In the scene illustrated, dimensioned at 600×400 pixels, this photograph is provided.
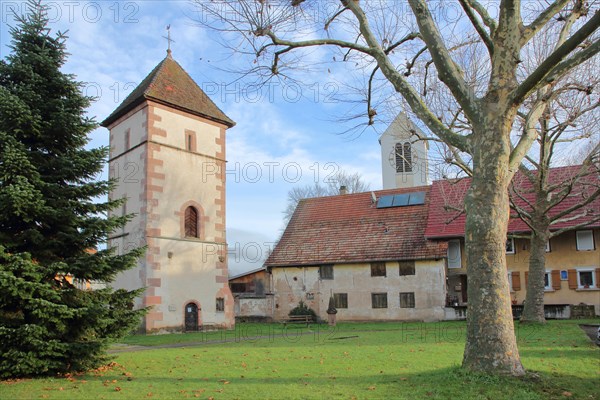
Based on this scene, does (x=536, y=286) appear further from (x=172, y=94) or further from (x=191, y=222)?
(x=172, y=94)

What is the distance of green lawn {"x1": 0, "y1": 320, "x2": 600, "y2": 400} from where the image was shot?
7.86 meters

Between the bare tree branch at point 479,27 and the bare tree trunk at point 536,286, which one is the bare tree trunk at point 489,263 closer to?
the bare tree branch at point 479,27

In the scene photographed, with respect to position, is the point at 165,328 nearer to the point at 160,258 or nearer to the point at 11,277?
the point at 160,258

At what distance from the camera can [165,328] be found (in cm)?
2417

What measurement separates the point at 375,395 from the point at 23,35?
33.7ft

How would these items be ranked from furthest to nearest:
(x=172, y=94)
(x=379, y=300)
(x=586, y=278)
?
(x=379, y=300), (x=586, y=278), (x=172, y=94)

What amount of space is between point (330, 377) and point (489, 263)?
336cm

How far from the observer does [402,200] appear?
114 ft

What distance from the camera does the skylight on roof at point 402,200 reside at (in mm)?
34312

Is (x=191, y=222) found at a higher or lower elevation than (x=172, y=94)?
lower

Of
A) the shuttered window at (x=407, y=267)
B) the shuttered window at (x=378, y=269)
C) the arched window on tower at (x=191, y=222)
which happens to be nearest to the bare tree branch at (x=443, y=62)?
the arched window on tower at (x=191, y=222)

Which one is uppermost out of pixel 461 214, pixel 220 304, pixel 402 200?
pixel 402 200

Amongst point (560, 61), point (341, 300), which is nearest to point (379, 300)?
point (341, 300)

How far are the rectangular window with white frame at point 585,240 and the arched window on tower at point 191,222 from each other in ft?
67.9
